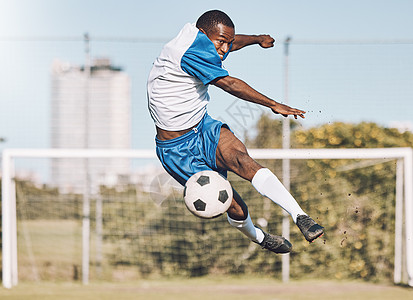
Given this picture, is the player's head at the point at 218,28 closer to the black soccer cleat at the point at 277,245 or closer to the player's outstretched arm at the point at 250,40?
the player's outstretched arm at the point at 250,40

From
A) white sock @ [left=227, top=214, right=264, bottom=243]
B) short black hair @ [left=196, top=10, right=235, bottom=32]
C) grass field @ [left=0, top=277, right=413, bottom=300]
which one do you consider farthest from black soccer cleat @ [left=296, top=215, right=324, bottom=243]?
grass field @ [left=0, top=277, right=413, bottom=300]

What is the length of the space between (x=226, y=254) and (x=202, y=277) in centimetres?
58

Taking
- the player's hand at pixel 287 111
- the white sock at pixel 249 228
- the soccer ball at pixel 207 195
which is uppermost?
the player's hand at pixel 287 111

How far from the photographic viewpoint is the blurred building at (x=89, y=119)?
9125 millimetres

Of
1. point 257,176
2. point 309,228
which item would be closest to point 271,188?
point 257,176

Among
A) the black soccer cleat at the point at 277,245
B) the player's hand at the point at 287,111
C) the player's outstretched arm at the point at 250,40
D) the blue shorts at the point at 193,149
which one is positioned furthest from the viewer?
the player's outstretched arm at the point at 250,40

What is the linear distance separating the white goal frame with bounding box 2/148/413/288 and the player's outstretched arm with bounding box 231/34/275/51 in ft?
10.8

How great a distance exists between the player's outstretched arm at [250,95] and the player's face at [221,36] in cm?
31

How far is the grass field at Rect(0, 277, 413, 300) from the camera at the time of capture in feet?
25.8

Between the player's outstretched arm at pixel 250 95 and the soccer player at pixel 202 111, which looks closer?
the player's outstretched arm at pixel 250 95

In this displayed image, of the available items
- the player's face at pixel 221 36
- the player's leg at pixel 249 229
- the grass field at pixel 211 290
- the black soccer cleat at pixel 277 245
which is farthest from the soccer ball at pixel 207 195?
the grass field at pixel 211 290

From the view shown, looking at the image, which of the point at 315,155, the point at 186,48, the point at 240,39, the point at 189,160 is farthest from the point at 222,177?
the point at 315,155

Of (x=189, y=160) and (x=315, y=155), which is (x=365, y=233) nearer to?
(x=315, y=155)

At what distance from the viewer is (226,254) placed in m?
9.20
